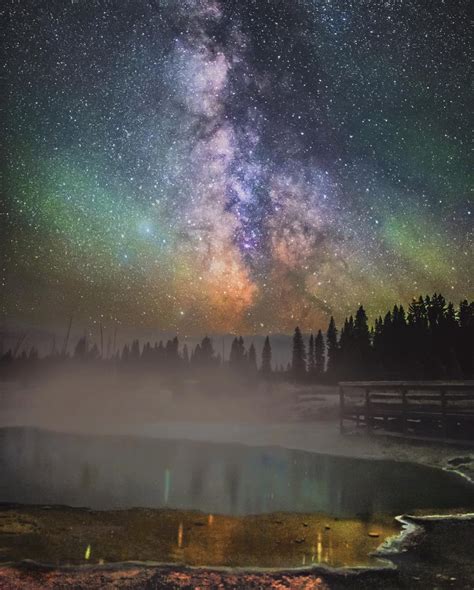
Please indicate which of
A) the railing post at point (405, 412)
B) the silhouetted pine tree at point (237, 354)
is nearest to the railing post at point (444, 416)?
the railing post at point (405, 412)

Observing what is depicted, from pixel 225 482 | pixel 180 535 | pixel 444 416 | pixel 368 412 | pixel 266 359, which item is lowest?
pixel 225 482

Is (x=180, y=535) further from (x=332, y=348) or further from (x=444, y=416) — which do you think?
(x=332, y=348)

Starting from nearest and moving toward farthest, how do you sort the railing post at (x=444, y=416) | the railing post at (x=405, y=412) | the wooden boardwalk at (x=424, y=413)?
the wooden boardwalk at (x=424, y=413), the railing post at (x=444, y=416), the railing post at (x=405, y=412)

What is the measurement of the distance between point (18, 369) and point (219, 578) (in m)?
119

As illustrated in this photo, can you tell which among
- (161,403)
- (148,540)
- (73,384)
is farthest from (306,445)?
(73,384)

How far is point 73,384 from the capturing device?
78875mm

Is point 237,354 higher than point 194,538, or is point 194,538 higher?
point 237,354

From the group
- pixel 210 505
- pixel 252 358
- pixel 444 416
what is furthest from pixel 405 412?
pixel 252 358

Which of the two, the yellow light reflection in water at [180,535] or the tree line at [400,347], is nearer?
the yellow light reflection in water at [180,535]

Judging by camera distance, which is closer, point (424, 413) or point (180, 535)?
point (180, 535)

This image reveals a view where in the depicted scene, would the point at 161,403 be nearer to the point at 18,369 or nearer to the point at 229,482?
the point at 229,482

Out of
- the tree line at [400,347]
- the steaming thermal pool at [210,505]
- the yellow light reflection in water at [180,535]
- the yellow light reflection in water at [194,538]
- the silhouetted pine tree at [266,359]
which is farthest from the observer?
the silhouetted pine tree at [266,359]

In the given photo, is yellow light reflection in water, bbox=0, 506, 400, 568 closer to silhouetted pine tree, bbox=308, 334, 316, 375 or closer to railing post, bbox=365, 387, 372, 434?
railing post, bbox=365, 387, 372, 434

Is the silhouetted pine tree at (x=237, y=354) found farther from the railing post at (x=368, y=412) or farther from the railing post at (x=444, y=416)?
the railing post at (x=444, y=416)
